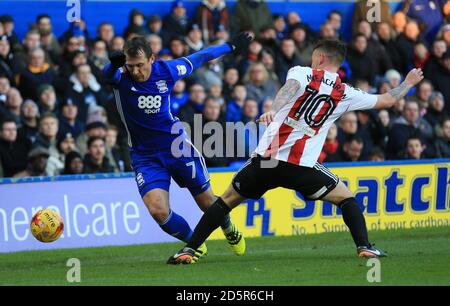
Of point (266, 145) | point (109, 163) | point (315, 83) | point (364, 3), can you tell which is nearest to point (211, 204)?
point (266, 145)

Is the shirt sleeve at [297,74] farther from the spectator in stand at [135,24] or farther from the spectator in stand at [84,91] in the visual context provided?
the spectator in stand at [135,24]

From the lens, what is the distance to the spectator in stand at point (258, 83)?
711 inches

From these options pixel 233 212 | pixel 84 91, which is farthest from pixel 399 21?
pixel 233 212

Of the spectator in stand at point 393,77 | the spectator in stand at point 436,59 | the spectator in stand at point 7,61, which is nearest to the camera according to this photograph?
the spectator in stand at point 7,61

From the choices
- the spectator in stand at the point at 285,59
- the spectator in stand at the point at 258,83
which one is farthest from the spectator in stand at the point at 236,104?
the spectator in stand at the point at 285,59

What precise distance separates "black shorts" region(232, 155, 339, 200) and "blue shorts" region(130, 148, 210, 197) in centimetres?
74

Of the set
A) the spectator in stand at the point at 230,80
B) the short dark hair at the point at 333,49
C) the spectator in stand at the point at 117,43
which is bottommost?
the short dark hair at the point at 333,49

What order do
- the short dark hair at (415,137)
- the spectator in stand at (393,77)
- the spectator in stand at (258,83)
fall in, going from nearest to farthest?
the short dark hair at (415,137), the spectator in stand at (258,83), the spectator in stand at (393,77)

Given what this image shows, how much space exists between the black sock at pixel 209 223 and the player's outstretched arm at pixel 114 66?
1.70 m

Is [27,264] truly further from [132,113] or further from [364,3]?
[364,3]

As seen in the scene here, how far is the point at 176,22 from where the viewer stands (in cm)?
1877

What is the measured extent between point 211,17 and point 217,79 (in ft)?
6.11

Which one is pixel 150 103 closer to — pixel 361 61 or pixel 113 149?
pixel 113 149

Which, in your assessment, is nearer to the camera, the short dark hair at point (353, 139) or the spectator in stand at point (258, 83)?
the short dark hair at point (353, 139)
